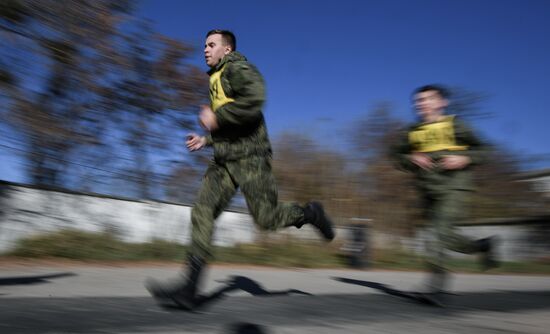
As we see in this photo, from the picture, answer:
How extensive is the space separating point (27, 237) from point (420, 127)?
6.53 meters

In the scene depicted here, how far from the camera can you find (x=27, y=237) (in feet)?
26.5

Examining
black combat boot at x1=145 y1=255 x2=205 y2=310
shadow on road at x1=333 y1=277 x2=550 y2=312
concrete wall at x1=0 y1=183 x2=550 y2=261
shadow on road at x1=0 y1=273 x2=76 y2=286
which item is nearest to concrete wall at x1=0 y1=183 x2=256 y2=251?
concrete wall at x1=0 y1=183 x2=550 y2=261

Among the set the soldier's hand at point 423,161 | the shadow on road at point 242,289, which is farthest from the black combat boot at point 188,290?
the soldier's hand at point 423,161

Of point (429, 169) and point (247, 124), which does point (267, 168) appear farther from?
point (429, 169)

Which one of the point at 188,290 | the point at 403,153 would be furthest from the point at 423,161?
the point at 188,290

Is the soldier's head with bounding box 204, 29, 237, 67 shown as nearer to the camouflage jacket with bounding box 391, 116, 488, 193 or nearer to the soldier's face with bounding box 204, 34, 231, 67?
the soldier's face with bounding box 204, 34, 231, 67

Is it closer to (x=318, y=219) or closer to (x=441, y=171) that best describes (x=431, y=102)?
(x=441, y=171)

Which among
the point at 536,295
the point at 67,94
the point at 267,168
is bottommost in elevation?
the point at 536,295

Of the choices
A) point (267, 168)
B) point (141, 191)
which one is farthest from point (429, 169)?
point (141, 191)

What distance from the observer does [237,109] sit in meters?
3.16

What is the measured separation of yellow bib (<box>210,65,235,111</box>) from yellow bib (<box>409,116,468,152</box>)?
1.77 m

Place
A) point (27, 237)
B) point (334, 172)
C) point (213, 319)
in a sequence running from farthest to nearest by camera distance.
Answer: point (334, 172)
point (27, 237)
point (213, 319)

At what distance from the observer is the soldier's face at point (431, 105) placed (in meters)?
4.14

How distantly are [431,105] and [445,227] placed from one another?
0.98 meters
